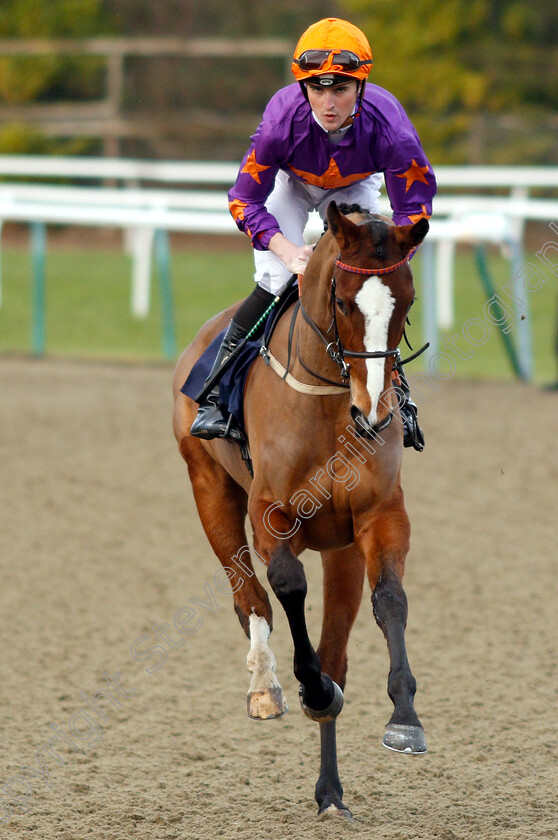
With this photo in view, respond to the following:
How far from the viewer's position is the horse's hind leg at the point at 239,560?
4062 millimetres

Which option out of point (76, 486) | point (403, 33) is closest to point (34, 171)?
point (76, 486)

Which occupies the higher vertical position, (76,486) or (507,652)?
(76,486)

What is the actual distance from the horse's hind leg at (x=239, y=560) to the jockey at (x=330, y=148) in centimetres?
59

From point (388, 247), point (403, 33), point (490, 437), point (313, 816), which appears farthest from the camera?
point (403, 33)

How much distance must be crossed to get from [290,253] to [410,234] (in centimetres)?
61

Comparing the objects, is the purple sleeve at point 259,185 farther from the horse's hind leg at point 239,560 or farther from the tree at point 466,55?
the tree at point 466,55

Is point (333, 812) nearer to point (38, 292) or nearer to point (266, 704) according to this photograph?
point (266, 704)

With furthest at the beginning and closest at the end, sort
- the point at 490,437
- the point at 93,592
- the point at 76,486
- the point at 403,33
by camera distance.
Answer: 1. the point at 403,33
2. the point at 490,437
3. the point at 76,486
4. the point at 93,592

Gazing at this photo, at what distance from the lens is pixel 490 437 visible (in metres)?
9.42

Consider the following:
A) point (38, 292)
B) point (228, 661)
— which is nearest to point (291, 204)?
point (228, 661)

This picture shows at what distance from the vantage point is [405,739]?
3.44 m

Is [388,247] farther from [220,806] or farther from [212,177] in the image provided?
[212,177]

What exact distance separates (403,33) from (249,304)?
20703 millimetres

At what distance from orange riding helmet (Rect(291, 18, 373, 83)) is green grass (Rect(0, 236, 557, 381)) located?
26.1ft
